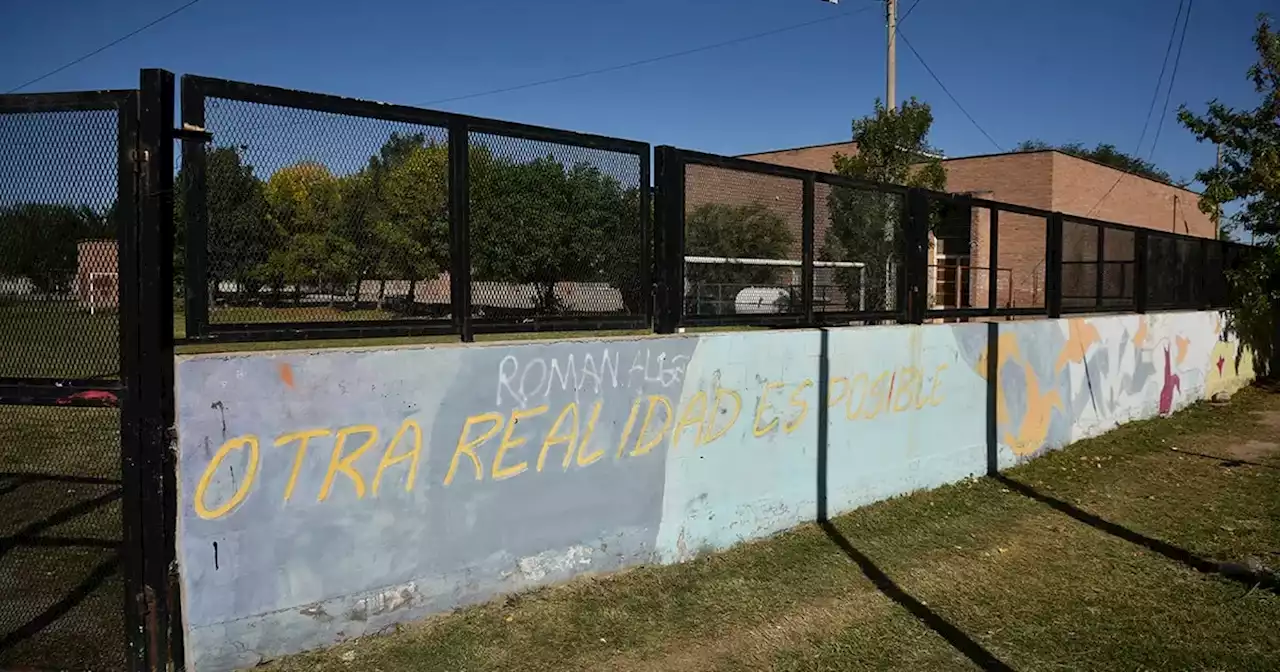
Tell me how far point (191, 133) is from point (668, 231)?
2776 mm

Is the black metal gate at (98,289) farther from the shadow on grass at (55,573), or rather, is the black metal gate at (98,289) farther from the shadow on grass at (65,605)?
the shadow on grass at (65,605)

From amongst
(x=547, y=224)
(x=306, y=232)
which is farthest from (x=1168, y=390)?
(x=306, y=232)

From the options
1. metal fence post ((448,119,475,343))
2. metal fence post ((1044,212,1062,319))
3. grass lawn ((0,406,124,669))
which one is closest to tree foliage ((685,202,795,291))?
metal fence post ((448,119,475,343))

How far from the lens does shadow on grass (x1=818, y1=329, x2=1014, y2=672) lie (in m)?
4.26

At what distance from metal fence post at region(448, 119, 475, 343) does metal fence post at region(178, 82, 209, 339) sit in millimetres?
975

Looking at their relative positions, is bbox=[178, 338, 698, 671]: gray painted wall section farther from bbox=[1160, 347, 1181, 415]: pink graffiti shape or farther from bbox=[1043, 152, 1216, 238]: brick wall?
bbox=[1043, 152, 1216, 238]: brick wall

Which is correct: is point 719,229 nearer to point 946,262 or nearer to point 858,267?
point 858,267

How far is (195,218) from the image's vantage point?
12.1 ft

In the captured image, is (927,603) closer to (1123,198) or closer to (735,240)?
(735,240)

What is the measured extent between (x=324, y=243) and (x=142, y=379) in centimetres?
96

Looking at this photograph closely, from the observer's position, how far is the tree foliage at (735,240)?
5.84 metres

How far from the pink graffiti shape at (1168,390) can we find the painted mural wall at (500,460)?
6339 millimetres

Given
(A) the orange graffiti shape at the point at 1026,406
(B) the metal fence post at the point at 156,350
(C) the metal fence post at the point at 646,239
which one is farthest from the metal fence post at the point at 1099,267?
(B) the metal fence post at the point at 156,350

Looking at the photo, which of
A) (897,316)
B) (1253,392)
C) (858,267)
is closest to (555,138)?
(858,267)
